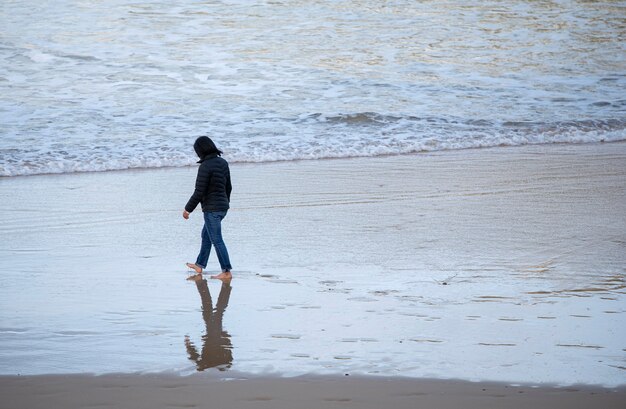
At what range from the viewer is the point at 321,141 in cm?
1489

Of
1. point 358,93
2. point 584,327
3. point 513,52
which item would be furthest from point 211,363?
point 513,52

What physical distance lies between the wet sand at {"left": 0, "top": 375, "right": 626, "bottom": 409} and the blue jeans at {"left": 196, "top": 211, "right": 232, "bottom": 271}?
252 centimetres

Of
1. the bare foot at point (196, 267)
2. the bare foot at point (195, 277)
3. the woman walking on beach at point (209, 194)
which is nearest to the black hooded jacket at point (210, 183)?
the woman walking on beach at point (209, 194)

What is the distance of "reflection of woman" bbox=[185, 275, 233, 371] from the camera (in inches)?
185

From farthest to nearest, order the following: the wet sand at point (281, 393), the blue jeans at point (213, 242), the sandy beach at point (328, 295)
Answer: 1. the blue jeans at point (213, 242)
2. the sandy beach at point (328, 295)
3. the wet sand at point (281, 393)

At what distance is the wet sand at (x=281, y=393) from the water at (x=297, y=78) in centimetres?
928

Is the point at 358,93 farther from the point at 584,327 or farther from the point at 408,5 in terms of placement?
the point at 584,327

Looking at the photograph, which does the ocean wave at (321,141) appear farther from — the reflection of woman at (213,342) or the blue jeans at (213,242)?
the reflection of woman at (213,342)

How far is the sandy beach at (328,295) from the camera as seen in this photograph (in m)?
4.32

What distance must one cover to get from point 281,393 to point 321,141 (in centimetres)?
1089

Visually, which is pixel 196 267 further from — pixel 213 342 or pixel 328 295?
pixel 213 342

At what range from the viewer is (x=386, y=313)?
5.59 meters

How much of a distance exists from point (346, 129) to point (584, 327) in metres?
11.0

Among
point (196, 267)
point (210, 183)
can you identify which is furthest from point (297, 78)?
point (196, 267)
